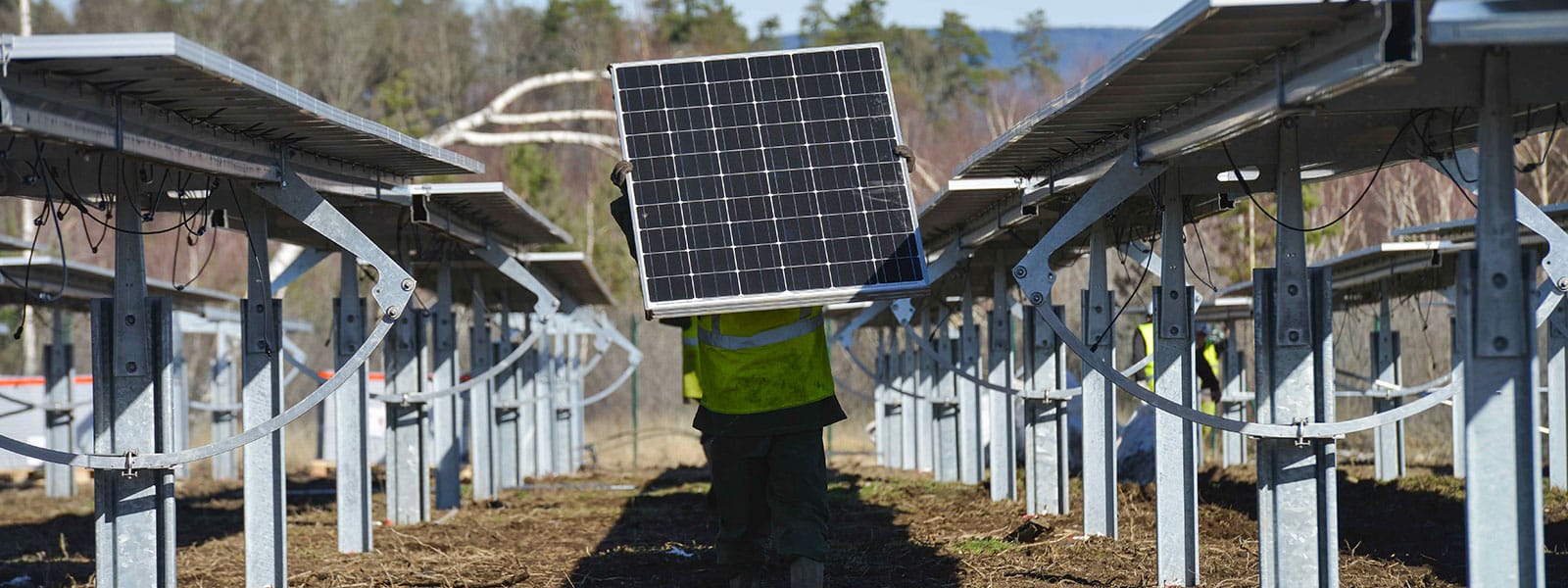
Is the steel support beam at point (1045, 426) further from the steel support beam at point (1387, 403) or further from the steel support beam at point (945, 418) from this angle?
the steel support beam at point (1387, 403)

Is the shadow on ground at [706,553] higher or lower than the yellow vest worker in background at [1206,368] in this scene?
lower

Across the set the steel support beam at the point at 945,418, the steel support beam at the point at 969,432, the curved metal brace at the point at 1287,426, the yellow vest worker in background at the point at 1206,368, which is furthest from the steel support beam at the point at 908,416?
the curved metal brace at the point at 1287,426

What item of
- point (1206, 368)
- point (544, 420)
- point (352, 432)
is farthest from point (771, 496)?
point (544, 420)

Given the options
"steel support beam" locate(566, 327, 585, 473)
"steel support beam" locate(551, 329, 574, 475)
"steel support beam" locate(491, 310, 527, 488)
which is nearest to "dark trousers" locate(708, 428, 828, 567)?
"steel support beam" locate(491, 310, 527, 488)

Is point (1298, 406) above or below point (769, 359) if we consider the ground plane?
below

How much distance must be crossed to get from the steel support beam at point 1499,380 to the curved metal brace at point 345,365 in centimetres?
462

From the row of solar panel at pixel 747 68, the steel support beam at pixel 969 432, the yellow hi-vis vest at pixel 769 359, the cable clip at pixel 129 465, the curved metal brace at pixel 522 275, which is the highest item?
the row of solar panel at pixel 747 68

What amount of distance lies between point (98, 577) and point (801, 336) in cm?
334

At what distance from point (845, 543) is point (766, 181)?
4939 mm

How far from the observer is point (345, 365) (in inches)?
314

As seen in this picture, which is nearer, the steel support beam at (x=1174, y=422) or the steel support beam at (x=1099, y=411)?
the steel support beam at (x=1174, y=422)

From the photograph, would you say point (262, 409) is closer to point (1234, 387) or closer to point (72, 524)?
point (72, 524)

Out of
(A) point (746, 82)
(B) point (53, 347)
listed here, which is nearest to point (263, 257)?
(A) point (746, 82)

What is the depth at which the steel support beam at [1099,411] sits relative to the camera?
10.7m
